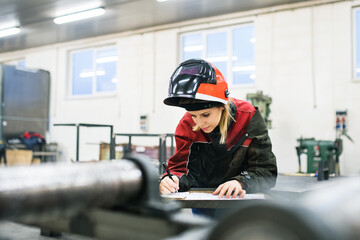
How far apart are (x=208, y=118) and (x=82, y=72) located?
691cm

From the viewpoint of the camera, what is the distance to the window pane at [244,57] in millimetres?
6016

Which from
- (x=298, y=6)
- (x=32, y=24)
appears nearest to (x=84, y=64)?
(x=32, y=24)

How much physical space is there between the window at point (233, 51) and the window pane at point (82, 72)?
8.62 ft

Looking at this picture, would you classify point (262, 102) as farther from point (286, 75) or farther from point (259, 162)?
point (259, 162)

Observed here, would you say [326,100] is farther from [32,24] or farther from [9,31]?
[9,31]

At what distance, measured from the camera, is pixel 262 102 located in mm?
5168

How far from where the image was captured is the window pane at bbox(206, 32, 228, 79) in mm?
6203

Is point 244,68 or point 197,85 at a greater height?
point 244,68

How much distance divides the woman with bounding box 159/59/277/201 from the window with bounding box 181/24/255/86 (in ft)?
15.3

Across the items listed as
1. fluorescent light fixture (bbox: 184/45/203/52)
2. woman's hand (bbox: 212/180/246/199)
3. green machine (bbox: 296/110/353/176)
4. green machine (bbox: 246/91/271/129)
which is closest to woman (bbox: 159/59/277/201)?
woman's hand (bbox: 212/180/246/199)

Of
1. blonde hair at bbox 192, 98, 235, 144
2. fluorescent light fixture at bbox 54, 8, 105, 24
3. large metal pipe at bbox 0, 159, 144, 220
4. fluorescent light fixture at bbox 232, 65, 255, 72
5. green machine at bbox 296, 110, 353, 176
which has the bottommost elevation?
green machine at bbox 296, 110, 353, 176

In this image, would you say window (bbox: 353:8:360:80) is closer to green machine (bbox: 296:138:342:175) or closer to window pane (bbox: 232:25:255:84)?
green machine (bbox: 296:138:342:175)

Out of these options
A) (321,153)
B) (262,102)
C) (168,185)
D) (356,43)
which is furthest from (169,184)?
(356,43)

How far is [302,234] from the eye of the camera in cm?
27
